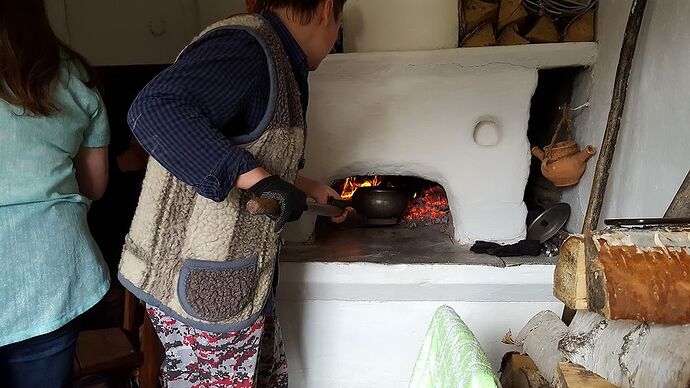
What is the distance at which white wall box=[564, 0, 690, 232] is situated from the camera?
1250 millimetres

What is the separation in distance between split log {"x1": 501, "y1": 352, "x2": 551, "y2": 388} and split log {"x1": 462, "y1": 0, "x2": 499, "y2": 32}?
3.66ft

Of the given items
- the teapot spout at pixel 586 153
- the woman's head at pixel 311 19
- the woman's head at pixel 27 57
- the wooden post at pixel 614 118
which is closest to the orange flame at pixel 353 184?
the teapot spout at pixel 586 153

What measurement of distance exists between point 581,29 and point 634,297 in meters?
1.44

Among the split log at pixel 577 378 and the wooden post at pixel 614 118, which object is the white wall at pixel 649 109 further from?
the split log at pixel 577 378

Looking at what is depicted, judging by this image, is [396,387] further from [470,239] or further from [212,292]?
[212,292]

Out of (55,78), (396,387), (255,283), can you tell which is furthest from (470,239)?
(55,78)

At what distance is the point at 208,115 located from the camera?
978 mm

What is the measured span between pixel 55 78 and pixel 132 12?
4.76 feet

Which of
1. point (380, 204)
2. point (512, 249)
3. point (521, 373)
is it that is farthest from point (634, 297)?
point (380, 204)

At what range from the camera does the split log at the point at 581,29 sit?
179cm

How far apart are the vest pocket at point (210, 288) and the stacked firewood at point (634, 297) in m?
0.64

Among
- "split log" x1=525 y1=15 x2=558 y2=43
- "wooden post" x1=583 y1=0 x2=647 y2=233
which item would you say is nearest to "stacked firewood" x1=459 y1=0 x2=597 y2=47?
"split log" x1=525 y1=15 x2=558 y2=43

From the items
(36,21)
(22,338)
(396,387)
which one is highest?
(36,21)

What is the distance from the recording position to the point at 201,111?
3.17 ft
